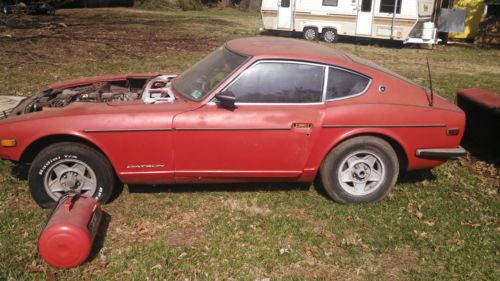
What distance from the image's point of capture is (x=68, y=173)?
4047 mm

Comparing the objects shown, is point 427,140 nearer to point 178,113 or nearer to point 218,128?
point 218,128

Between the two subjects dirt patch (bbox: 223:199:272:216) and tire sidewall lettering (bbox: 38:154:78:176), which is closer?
tire sidewall lettering (bbox: 38:154:78:176)

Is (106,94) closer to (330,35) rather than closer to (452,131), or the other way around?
(452,131)

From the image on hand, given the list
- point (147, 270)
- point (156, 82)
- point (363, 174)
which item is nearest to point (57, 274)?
point (147, 270)

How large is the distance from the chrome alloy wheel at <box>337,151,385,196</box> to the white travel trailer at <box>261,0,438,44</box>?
13413 mm

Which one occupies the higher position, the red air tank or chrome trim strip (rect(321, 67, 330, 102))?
chrome trim strip (rect(321, 67, 330, 102))

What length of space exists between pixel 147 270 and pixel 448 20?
1793cm

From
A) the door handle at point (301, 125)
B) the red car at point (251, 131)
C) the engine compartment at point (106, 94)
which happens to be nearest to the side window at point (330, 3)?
the engine compartment at point (106, 94)

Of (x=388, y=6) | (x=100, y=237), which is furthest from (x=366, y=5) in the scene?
(x=100, y=237)

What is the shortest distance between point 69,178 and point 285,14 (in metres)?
15.5

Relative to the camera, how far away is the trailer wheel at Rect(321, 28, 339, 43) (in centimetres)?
1780

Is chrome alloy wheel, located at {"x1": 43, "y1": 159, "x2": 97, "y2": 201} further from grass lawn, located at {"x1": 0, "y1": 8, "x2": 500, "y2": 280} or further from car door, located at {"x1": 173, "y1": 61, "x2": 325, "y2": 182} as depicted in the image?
car door, located at {"x1": 173, "y1": 61, "x2": 325, "y2": 182}

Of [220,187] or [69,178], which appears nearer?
[69,178]

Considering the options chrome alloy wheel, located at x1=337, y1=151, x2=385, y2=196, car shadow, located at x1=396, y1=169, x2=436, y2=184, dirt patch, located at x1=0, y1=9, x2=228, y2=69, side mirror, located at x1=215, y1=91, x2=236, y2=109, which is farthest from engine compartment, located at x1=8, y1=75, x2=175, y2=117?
dirt patch, located at x1=0, y1=9, x2=228, y2=69
